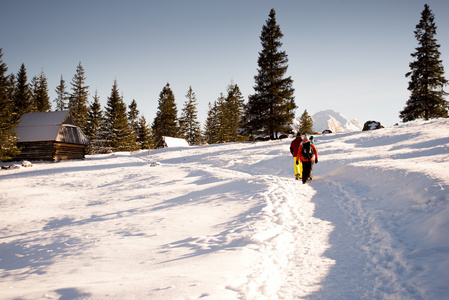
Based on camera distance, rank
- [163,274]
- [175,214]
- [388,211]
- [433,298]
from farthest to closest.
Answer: [175,214] → [388,211] → [163,274] → [433,298]

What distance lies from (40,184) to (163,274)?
1528cm

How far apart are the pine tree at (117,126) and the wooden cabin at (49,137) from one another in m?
11.6

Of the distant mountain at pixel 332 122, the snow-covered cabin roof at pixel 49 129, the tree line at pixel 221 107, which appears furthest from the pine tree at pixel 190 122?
the distant mountain at pixel 332 122

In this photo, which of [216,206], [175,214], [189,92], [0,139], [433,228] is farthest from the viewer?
[189,92]

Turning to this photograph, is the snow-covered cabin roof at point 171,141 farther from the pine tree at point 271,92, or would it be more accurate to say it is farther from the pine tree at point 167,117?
the pine tree at point 271,92

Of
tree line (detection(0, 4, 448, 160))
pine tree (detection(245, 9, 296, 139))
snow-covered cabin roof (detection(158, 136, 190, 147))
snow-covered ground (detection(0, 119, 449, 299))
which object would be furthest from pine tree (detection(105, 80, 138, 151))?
snow-covered ground (detection(0, 119, 449, 299))

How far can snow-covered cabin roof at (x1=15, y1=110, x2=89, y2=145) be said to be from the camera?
2908 centimetres

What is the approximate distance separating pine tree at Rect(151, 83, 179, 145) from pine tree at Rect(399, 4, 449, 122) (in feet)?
146

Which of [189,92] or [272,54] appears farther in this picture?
[189,92]

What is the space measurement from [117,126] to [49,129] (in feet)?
48.0

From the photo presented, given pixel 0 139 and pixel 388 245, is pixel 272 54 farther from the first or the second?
pixel 0 139

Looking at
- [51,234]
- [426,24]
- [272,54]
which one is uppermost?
[426,24]

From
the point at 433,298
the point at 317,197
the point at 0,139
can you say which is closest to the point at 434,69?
the point at 317,197

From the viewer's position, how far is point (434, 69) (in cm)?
2970
